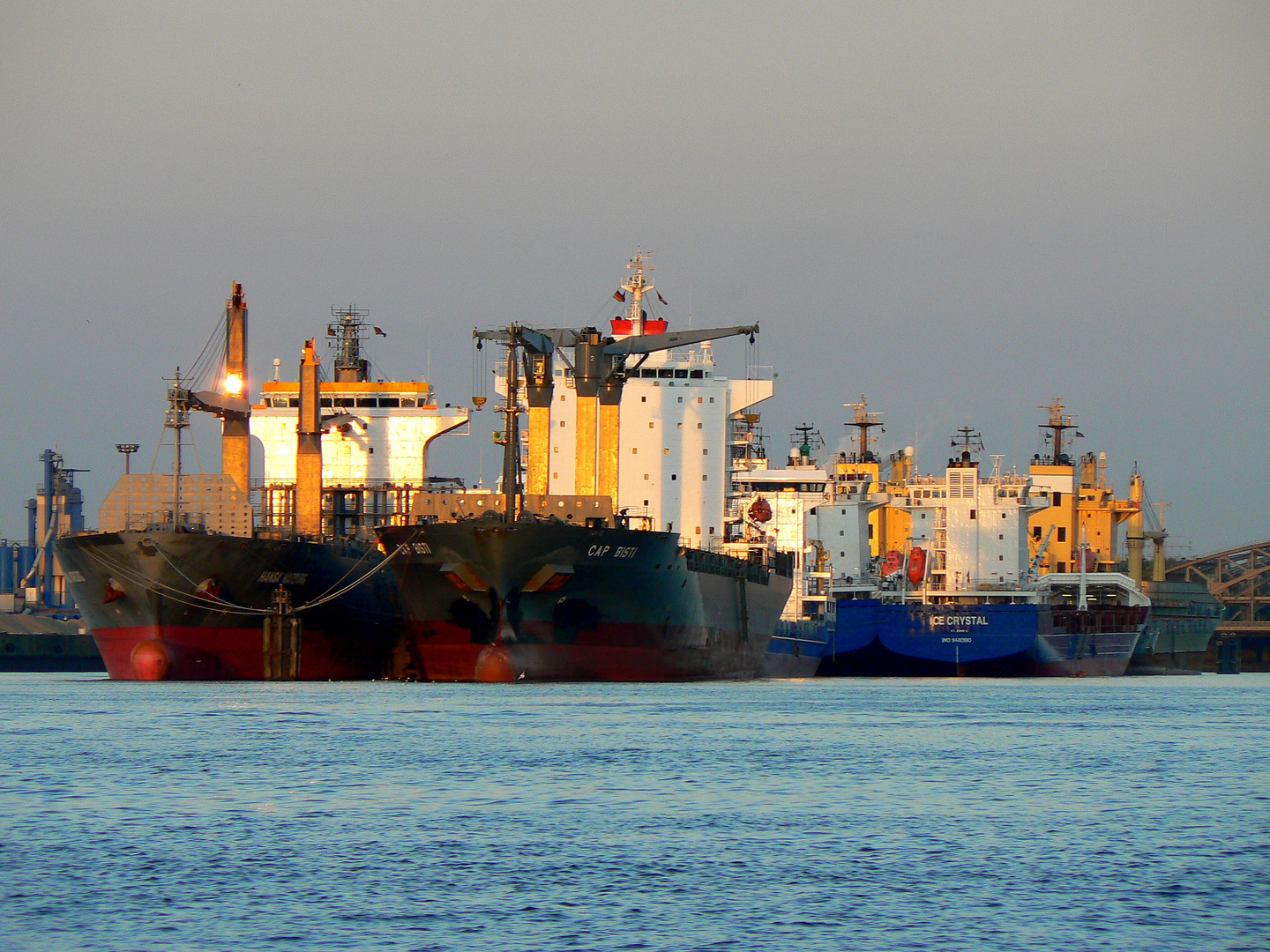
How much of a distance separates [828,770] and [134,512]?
85.8ft

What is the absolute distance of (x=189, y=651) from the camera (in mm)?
44281

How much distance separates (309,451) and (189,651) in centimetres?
777

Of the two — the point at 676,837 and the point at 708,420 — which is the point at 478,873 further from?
the point at 708,420

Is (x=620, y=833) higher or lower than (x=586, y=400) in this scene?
lower

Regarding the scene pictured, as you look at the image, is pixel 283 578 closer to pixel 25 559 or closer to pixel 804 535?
pixel 804 535

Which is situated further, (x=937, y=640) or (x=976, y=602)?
(x=976, y=602)

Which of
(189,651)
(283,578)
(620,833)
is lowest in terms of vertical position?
(620,833)

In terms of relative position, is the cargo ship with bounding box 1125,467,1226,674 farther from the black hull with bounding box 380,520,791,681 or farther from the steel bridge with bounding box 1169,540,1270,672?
the black hull with bounding box 380,520,791,681

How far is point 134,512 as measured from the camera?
45219 mm

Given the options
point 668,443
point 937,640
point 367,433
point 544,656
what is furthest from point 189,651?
point 937,640

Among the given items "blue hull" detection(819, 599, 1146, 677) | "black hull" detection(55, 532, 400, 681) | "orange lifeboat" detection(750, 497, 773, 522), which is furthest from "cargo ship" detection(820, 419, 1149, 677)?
"black hull" detection(55, 532, 400, 681)

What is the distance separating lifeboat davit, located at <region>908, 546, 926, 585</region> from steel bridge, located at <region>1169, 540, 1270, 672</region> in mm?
42889

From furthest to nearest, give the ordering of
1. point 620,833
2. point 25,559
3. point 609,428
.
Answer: point 25,559
point 609,428
point 620,833

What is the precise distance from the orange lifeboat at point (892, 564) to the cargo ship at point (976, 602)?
52 millimetres
